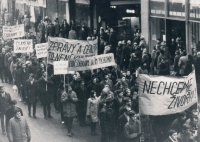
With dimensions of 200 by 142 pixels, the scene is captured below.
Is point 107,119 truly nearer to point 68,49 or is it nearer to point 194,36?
point 68,49

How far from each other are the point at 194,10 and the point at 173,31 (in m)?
2.48

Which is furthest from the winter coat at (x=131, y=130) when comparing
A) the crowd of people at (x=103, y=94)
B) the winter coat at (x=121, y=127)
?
the winter coat at (x=121, y=127)

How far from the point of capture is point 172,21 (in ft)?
82.8

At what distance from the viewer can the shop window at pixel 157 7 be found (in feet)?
84.4

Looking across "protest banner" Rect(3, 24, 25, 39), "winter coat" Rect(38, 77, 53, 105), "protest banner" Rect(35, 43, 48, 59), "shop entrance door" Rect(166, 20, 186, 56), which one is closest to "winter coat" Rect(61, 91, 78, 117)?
"winter coat" Rect(38, 77, 53, 105)

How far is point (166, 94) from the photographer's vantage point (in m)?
13.3

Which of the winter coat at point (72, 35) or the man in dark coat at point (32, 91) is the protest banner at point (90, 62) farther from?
the winter coat at point (72, 35)

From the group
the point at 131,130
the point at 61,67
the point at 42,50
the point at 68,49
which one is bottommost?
the point at 131,130

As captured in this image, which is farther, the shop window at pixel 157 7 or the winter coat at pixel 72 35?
the winter coat at pixel 72 35

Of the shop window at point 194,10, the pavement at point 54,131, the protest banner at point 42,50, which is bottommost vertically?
the pavement at point 54,131

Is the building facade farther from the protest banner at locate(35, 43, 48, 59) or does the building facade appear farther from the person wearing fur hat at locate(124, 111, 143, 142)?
the person wearing fur hat at locate(124, 111, 143, 142)

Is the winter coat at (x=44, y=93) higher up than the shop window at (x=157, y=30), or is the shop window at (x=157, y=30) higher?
the shop window at (x=157, y=30)

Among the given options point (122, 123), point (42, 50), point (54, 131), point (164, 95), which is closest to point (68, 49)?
point (42, 50)

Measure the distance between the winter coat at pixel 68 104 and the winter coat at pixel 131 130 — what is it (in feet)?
11.5
